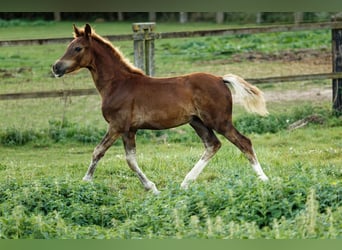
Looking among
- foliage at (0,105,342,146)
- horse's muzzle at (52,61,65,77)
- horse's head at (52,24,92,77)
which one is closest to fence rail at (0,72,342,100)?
foliage at (0,105,342,146)

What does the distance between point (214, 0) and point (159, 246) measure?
0.38 m

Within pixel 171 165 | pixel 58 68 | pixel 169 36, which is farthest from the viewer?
pixel 169 36

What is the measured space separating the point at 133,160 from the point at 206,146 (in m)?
0.90

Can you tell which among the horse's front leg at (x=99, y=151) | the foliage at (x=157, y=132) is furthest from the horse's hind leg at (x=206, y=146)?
the foliage at (x=157, y=132)

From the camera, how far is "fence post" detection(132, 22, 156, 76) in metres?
11.1

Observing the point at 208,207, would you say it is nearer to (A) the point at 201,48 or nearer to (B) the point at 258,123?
(B) the point at 258,123

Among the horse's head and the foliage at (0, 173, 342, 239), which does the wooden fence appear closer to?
the horse's head

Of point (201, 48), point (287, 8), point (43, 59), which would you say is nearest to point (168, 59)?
point (201, 48)

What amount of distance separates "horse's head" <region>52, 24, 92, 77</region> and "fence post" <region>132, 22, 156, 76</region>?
3546 mm

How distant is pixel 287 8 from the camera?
3.21 ft

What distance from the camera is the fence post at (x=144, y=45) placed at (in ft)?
36.6

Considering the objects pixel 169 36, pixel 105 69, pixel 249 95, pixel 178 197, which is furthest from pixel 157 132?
pixel 178 197

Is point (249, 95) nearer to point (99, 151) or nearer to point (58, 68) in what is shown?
point (99, 151)

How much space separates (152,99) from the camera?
295 inches
